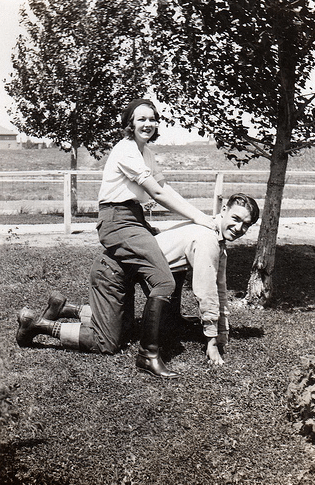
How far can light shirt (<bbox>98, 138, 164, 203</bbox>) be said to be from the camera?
4160 millimetres

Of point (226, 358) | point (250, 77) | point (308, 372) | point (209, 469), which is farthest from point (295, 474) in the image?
point (250, 77)

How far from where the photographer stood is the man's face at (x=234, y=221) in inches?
169

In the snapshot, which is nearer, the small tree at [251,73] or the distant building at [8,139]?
the small tree at [251,73]

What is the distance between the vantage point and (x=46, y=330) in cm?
441

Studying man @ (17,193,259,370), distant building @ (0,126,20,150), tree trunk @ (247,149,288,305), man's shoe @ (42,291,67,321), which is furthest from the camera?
distant building @ (0,126,20,150)

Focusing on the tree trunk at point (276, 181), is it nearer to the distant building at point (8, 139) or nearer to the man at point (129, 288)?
the man at point (129, 288)

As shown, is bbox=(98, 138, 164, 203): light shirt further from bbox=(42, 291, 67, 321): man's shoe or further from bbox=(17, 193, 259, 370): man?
bbox=(42, 291, 67, 321): man's shoe

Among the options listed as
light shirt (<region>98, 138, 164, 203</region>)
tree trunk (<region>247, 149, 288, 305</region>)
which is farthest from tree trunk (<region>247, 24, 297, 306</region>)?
light shirt (<region>98, 138, 164, 203</region>)

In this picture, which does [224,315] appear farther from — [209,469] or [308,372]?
[209,469]

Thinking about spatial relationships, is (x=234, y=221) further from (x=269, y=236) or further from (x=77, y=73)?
(x=77, y=73)

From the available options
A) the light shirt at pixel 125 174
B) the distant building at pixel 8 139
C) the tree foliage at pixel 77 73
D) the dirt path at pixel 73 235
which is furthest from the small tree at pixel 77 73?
the distant building at pixel 8 139

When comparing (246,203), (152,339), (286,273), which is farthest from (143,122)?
(286,273)

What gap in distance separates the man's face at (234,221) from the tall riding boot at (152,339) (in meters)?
0.75

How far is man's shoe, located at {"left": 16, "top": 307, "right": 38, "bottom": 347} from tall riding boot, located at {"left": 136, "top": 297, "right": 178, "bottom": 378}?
2.96 ft
